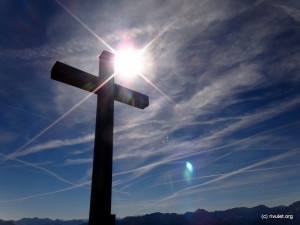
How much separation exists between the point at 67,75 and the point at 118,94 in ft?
3.46

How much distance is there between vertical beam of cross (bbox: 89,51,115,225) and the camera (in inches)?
125

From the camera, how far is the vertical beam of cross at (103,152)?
10.4ft

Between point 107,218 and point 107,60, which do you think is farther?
point 107,60

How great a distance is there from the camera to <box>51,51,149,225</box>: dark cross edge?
10.5 feet

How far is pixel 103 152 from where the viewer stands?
139 inches

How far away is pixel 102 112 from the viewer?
3.91m

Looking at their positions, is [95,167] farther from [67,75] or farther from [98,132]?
[67,75]

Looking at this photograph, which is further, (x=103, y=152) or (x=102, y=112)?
(x=102, y=112)

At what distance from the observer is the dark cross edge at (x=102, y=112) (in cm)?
321

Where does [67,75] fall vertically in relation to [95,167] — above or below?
above

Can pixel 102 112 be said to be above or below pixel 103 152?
above

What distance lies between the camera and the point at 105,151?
3562 mm

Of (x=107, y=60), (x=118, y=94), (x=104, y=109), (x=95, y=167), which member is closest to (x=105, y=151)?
(x=95, y=167)

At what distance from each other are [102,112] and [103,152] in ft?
2.43
